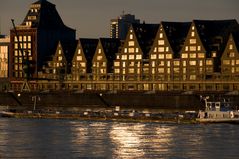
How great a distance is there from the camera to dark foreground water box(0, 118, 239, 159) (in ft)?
332

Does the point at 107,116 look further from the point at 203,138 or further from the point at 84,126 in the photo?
the point at 203,138

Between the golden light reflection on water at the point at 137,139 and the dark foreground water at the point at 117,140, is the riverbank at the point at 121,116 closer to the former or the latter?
the dark foreground water at the point at 117,140

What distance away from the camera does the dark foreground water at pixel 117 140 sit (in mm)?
101250

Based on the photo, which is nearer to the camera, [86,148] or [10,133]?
[86,148]

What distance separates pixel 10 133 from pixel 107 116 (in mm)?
37785

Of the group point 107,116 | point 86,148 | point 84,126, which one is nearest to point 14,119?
point 107,116

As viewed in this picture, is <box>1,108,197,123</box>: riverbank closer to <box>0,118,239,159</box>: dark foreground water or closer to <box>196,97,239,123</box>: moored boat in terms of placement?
<box>196,97,239,123</box>: moored boat

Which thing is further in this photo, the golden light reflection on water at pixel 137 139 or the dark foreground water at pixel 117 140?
the golden light reflection on water at pixel 137 139

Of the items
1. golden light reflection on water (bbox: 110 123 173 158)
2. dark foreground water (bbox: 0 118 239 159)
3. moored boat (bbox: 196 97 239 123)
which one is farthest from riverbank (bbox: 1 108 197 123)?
golden light reflection on water (bbox: 110 123 173 158)

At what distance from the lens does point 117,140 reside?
117 metres

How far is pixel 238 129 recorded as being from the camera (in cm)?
13188

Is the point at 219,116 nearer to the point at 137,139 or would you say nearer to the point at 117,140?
the point at 137,139

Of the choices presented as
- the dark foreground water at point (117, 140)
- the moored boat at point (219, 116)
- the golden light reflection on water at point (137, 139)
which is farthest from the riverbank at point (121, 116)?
the golden light reflection on water at point (137, 139)

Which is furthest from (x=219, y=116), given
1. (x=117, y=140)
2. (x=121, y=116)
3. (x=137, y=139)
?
(x=117, y=140)
